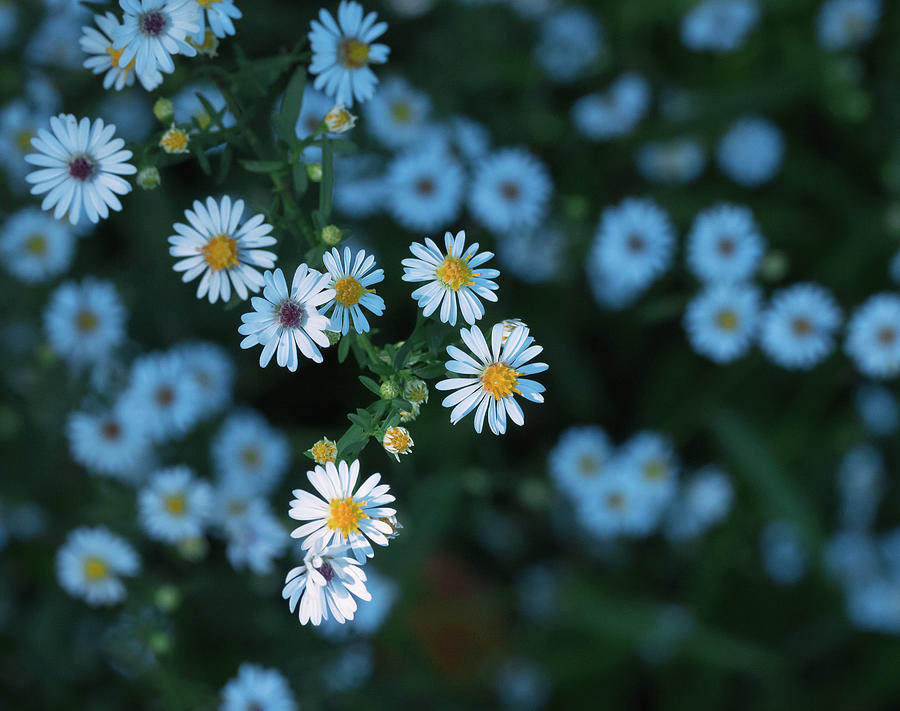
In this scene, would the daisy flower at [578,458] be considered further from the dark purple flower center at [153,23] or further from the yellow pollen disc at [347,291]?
the dark purple flower center at [153,23]

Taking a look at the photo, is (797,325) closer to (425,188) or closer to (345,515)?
(425,188)

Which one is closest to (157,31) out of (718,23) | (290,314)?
(290,314)

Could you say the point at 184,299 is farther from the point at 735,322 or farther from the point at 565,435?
the point at 735,322

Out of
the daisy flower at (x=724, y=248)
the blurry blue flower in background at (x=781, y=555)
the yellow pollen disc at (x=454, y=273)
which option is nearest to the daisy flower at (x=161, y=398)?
the yellow pollen disc at (x=454, y=273)

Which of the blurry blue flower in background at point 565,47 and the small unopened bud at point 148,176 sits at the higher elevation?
the blurry blue flower in background at point 565,47

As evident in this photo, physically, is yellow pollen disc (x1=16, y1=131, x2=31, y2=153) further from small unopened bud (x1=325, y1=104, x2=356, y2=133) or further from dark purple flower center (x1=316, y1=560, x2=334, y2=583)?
dark purple flower center (x1=316, y1=560, x2=334, y2=583)

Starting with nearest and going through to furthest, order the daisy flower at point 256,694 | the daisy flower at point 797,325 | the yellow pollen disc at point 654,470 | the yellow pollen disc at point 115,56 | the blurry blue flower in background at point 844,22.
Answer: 1. the yellow pollen disc at point 115,56
2. the daisy flower at point 256,694
3. the daisy flower at point 797,325
4. the yellow pollen disc at point 654,470
5. the blurry blue flower in background at point 844,22

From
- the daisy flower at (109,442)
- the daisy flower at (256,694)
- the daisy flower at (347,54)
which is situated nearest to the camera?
the daisy flower at (347,54)
